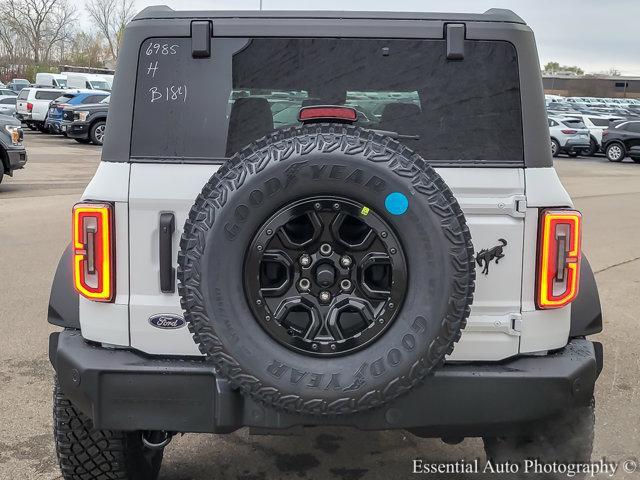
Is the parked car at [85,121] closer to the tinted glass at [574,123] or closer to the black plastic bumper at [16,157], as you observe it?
the black plastic bumper at [16,157]

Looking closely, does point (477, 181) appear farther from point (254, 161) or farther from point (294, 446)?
point (294, 446)

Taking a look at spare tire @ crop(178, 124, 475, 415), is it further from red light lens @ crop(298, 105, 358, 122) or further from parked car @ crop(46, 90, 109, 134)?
parked car @ crop(46, 90, 109, 134)

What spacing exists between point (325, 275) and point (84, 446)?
1305 millimetres

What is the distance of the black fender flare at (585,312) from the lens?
3.04 m

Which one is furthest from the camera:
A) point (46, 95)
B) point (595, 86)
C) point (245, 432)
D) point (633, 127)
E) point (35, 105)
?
point (595, 86)

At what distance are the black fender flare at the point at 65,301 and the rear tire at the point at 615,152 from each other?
25637mm

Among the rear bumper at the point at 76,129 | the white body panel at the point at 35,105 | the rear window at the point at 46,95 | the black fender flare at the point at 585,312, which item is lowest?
the black fender flare at the point at 585,312

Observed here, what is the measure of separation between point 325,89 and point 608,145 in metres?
25.9

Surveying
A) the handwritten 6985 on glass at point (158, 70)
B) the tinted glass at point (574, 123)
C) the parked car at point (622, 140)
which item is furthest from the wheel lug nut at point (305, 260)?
the tinted glass at point (574, 123)

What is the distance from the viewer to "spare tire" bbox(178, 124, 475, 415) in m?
2.41

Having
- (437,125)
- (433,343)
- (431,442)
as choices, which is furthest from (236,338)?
(431,442)

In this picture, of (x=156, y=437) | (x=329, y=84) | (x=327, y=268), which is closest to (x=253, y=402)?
(x=327, y=268)

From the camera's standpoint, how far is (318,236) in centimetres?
250

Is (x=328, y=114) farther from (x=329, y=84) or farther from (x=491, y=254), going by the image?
(x=491, y=254)
